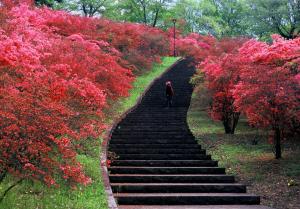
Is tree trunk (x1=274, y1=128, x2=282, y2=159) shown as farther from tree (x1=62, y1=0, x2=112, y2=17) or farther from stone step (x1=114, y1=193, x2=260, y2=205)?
tree (x1=62, y1=0, x2=112, y2=17)

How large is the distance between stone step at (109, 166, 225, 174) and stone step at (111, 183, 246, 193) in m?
1.20

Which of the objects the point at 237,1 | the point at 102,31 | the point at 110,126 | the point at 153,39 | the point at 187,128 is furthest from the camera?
the point at 237,1

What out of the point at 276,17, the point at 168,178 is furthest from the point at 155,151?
the point at 276,17

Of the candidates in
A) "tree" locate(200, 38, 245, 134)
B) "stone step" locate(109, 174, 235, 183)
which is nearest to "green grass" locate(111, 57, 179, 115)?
"tree" locate(200, 38, 245, 134)

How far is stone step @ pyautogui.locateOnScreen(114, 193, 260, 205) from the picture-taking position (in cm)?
1001

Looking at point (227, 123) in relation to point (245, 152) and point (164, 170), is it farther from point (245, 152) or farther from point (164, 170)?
point (164, 170)

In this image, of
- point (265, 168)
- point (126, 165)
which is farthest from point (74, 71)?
point (265, 168)

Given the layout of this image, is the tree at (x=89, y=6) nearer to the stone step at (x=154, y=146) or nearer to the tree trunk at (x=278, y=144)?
the stone step at (x=154, y=146)

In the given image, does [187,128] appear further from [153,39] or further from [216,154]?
[153,39]

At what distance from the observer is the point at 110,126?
55.0 feet

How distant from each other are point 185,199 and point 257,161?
3.64 meters

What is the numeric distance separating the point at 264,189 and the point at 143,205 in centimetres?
298

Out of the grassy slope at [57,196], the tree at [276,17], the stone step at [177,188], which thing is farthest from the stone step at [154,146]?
the tree at [276,17]

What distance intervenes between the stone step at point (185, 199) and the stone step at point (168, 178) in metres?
1.12
